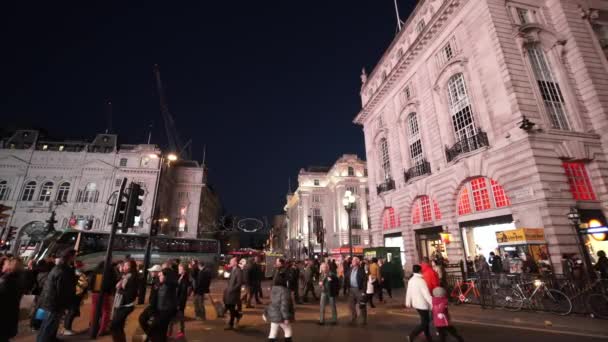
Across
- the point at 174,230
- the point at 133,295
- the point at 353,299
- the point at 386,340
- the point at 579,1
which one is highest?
the point at 579,1

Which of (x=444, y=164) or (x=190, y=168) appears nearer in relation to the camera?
(x=444, y=164)

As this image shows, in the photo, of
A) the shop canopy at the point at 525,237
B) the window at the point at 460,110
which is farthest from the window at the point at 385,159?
the shop canopy at the point at 525,237

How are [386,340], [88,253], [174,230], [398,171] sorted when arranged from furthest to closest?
1. [174,230]
2. [398,171]
3. [88,253]
4. [386,340]

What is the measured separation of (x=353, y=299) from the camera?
367 inches

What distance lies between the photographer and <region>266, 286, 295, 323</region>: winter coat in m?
5.90

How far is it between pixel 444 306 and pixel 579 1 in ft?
85.7

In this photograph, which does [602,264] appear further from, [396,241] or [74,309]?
[74,309]

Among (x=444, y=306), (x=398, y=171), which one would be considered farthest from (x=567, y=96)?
(x=444, y=306)

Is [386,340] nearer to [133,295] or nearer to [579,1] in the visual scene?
[133,295]

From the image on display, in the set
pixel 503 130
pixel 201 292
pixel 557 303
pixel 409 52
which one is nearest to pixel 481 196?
pixel 503 130

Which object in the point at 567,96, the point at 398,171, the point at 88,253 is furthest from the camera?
the point at 398,171

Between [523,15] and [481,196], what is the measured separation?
12781 mm

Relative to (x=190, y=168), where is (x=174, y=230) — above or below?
below

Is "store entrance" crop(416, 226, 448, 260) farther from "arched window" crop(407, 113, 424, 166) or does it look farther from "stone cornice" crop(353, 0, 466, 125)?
"stone cornice" crop(353, 0, 466, 125)
